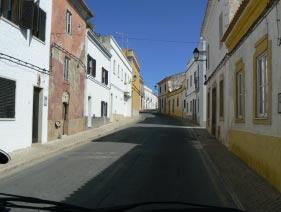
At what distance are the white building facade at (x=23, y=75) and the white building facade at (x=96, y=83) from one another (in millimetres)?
9536

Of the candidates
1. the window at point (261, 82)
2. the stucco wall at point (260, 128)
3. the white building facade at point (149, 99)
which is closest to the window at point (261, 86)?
the window at point (261, 82)

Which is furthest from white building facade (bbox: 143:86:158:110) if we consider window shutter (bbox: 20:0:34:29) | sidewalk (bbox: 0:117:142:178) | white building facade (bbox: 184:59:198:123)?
window shutter (bbox: 20:0:34:29)

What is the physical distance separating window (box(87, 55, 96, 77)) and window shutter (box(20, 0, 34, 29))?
13088 millimetres

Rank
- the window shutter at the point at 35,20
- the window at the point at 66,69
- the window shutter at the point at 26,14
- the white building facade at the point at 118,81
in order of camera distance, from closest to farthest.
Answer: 1. the window shutter at the point at 26,14
2. the window shutter at the point at 35,20
3. the window at the point at 66,69
4. the white building facade at the point at 118,81

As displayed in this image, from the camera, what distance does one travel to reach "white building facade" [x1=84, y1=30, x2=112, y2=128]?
1210 inches

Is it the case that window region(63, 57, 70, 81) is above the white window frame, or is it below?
above

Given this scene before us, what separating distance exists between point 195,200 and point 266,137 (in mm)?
3279

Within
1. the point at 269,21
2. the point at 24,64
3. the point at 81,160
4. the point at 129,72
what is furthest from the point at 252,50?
the point at 129,72

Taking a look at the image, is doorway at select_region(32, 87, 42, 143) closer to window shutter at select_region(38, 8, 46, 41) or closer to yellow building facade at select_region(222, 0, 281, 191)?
window shutter at select_region(38, 8, 46, 41)

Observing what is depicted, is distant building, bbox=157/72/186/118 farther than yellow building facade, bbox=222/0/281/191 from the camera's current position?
Yes

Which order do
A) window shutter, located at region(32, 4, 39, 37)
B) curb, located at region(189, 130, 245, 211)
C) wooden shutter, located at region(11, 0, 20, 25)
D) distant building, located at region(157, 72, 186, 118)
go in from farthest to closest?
distant building, located at region(157, 72, 186, 118), window shutter, located at region(32, 4, 39, 37), wooden shutter, located at region(11, 0, 20, 25), curb, located at region(189, 130, 245, 211)

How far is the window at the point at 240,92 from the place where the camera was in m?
15.4

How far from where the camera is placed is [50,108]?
21359mm

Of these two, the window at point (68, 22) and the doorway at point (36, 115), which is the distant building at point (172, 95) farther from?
the doorway at point (36, 115)
